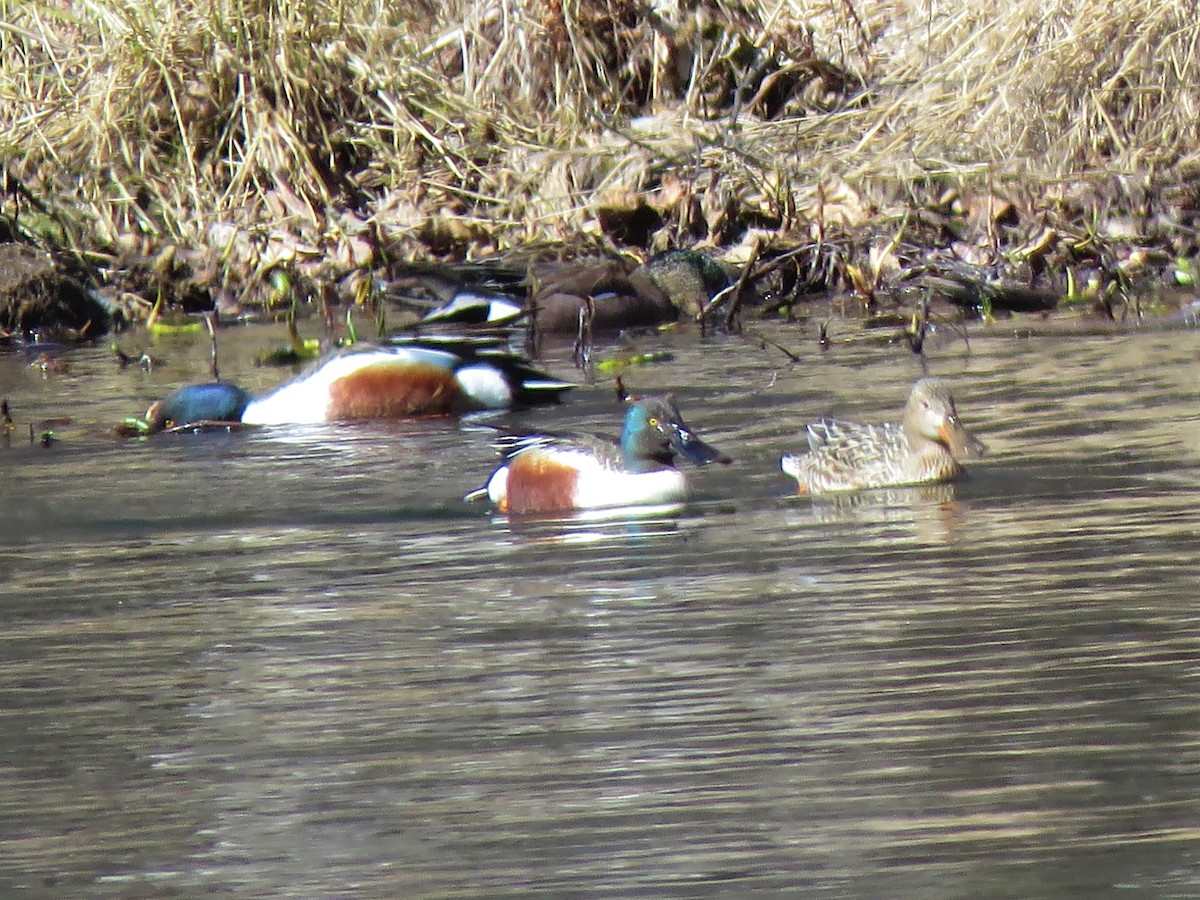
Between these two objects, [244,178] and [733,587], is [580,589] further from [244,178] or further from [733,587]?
[244,178]

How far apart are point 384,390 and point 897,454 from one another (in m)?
3.02

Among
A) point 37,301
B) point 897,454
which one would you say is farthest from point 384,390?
point 37,301

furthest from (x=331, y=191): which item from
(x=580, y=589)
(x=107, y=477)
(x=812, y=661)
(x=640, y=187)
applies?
(x=812, y=661)

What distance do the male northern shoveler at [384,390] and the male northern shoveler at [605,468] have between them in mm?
2550

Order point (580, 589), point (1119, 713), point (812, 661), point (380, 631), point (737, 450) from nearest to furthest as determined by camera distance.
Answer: point (1119, 713) < point (812, 661) < point (380, 631) < point (580, 589) < point (737, 450)

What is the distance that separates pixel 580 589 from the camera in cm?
512

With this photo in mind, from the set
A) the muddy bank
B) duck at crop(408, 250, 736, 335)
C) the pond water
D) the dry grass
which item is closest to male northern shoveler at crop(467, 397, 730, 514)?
the pond water

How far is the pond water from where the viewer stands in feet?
10.5

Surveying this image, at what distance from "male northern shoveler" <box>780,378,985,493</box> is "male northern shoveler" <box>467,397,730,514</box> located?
302 mm

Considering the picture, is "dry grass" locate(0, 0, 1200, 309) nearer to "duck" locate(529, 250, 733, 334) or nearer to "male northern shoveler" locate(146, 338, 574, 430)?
"duck" locate(529, 250, 733, 334)

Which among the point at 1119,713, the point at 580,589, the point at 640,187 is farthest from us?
the point at 640,187

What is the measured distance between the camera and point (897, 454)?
6785 millimetres

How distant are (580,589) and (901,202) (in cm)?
791

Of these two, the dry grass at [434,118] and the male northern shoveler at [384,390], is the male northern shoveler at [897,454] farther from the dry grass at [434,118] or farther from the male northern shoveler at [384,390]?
the dry grass at [434,118]
